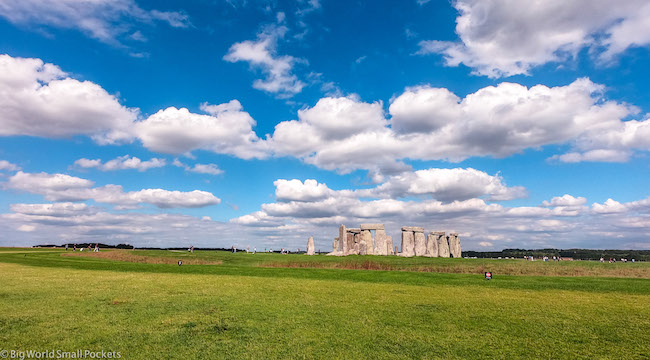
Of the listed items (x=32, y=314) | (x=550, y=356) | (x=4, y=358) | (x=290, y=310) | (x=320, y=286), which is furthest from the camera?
(x=320, y=286)

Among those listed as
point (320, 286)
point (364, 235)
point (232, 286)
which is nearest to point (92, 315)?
point (232, 286)

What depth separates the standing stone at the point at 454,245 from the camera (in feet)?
187

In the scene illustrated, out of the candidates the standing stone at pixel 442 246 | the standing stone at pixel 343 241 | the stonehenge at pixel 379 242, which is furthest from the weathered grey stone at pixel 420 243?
the standing stone at pixel 343 241

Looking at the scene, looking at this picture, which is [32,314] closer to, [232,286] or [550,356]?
[232,286]

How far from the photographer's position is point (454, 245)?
57562mm

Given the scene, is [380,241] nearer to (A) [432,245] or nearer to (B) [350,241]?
(B) [350,241]

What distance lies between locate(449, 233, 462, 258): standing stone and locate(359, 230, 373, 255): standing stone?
1608 centimetres

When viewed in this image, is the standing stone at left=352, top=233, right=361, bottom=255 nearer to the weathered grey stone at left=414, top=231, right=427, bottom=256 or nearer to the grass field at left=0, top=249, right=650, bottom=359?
the weathered grey stone at left=414, top=231, right=427, bottom=256

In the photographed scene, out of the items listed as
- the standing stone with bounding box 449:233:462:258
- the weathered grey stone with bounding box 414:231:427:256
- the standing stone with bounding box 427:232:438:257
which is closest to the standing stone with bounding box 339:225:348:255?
the weathered grey stone with bounding box 414:231:427:256

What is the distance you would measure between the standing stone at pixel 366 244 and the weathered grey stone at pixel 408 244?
455cm

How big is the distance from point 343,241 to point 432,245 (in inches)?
536

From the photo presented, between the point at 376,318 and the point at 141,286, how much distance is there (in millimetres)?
9963

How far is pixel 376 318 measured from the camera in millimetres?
8883

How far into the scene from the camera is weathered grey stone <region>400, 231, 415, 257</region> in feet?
159
